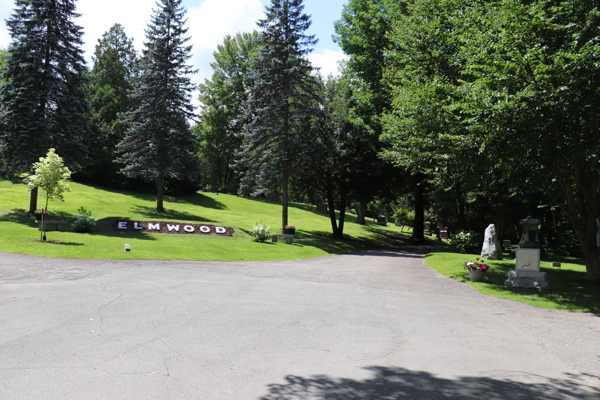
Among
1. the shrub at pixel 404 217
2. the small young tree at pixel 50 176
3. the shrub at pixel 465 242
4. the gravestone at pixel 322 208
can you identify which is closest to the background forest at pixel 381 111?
the shrub at pixel 465 242

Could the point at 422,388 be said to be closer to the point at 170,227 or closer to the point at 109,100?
the point at 170,227

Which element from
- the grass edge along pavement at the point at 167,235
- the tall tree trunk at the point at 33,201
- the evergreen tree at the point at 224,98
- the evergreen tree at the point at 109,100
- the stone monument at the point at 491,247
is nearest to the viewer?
the grass edge along pavement at the point at 167,235

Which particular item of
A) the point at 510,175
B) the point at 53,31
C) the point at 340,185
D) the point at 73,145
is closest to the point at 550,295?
the point at 510,175

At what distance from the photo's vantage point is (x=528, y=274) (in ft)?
46.6

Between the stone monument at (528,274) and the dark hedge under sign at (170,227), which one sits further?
the dark hedge under sign at (170,227)

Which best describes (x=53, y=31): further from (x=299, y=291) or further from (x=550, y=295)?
(x=550, y=295)

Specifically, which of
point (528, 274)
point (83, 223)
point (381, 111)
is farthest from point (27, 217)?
point (528, 274)

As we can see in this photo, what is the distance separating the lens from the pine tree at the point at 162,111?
1334 inches

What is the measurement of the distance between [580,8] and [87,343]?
15653mm

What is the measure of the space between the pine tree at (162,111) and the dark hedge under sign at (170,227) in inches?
270

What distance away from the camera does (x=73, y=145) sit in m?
29.4

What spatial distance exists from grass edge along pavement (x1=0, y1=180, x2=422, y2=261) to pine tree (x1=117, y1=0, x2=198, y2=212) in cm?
359

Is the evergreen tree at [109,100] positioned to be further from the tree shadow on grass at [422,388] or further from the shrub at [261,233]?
the tree shadow on grass at [422,388]

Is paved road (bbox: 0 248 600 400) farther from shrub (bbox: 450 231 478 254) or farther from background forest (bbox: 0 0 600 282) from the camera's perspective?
shrub (bbox: 450 231 478 254)
